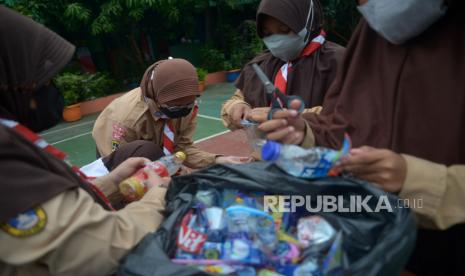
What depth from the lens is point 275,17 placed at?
222cm

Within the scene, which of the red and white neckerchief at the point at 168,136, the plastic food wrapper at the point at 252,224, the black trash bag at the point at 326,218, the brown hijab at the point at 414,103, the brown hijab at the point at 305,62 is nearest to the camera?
the black trash bag at the point at 326,218

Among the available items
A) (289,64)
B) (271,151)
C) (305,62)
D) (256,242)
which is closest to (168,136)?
(289,64)

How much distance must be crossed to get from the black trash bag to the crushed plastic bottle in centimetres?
3

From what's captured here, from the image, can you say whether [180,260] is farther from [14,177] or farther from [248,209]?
[14,177]

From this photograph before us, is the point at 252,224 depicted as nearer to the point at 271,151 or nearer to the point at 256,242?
the point at 256,242

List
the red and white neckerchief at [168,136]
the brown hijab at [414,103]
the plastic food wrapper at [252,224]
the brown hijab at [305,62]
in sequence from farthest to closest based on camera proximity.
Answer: the red and white neckerchief at [168,136], the brown hijab at [305,62], the brown hijab at [414,103], the plastic food wrapper at [252,224]

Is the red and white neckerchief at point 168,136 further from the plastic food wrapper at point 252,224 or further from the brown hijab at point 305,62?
the plastic food wrapper at point 252,224

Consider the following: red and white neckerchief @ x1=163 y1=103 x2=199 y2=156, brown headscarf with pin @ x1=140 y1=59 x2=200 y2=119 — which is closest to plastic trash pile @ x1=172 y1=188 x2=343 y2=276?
brown headscarf with pin @ x1=140 y1=59 x2=200 y2=119

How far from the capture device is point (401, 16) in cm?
116

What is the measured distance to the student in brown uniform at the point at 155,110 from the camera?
8.42 ft

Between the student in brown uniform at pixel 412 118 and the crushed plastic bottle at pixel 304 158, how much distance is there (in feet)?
0.20

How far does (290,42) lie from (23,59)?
1593 mm

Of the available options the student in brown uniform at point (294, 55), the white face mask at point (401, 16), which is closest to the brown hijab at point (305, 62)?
the student in brown uniform at point (294, 55)

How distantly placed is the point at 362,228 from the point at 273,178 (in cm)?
30
